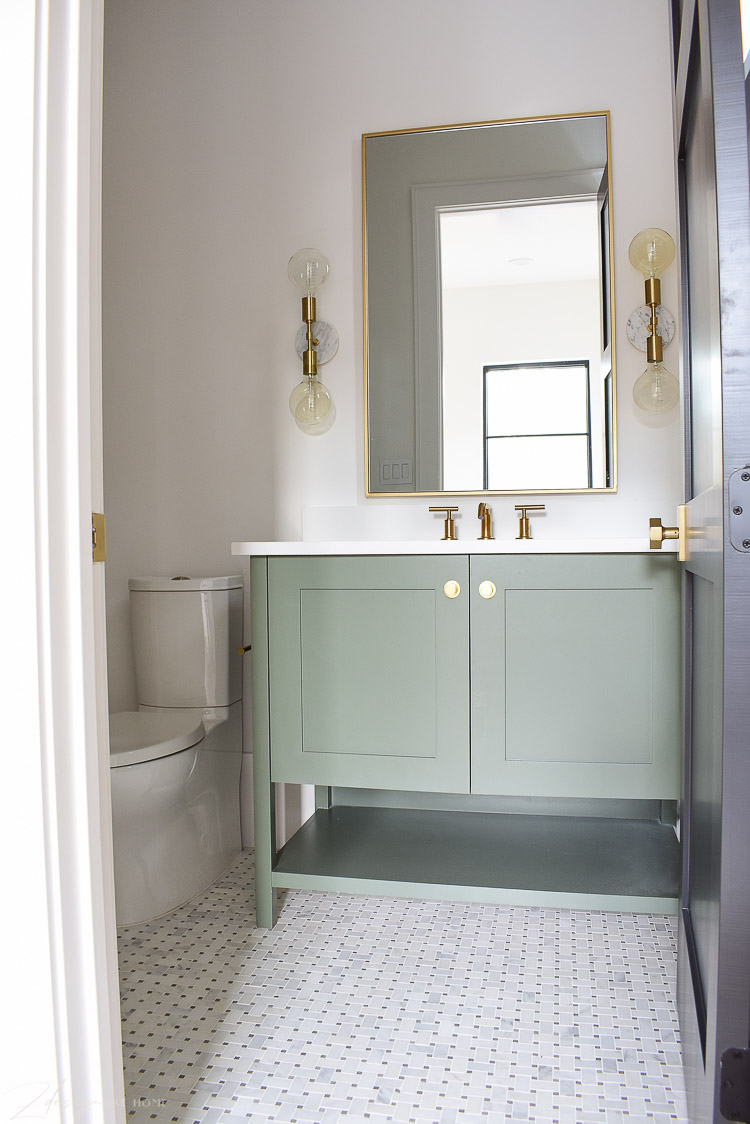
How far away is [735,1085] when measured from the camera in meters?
0.81

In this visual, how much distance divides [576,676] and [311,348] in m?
1.25

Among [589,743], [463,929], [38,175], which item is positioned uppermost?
[38,175]

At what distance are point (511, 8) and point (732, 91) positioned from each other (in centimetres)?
178

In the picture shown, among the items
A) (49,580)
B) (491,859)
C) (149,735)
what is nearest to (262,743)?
(149,735)

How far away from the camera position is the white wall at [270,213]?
218 cm

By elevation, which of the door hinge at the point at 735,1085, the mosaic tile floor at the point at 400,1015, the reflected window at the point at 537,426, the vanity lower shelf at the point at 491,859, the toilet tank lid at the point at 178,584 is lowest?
the mosaic tile floor at the point at 400,1015

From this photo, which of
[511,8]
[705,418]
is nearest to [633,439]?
[705,418]

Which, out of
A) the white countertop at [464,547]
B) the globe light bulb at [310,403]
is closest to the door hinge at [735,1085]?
the white countertop at [464,547]

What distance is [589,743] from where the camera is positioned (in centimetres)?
171

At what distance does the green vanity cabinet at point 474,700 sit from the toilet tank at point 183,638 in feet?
1.40

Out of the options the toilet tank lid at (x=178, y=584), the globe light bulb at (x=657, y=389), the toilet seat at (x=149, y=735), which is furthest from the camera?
the toilet tank lid at (x=178, y=584)

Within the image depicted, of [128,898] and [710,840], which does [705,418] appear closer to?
[710,840]

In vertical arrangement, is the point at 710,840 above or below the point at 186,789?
above

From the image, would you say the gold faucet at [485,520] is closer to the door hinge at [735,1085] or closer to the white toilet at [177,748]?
the white toilet at [177,748]
